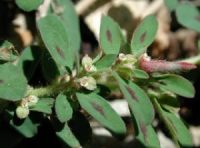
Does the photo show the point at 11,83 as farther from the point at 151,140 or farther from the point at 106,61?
the point at 151,140

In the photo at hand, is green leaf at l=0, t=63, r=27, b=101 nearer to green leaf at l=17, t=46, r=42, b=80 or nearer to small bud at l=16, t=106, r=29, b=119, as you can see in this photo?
small bud at l=16, t=106, r=29, b=119

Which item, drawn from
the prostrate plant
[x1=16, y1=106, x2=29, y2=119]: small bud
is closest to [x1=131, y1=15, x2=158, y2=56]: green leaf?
the prostrate plant

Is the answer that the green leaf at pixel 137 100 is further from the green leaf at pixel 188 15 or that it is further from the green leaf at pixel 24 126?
the green leaf at pixel 188 15

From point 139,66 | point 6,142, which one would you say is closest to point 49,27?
point 139,66

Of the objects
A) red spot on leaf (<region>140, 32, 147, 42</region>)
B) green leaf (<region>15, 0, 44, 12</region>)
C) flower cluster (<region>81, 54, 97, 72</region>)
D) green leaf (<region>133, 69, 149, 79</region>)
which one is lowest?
green leaf (<region>133, 69, 149, 79</region>)

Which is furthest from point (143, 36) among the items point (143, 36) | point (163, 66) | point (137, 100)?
point (137, 100)

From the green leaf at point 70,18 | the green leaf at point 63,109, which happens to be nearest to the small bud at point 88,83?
the green leaf at point 63,109

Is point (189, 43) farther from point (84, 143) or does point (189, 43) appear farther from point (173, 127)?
point (84, 143)
